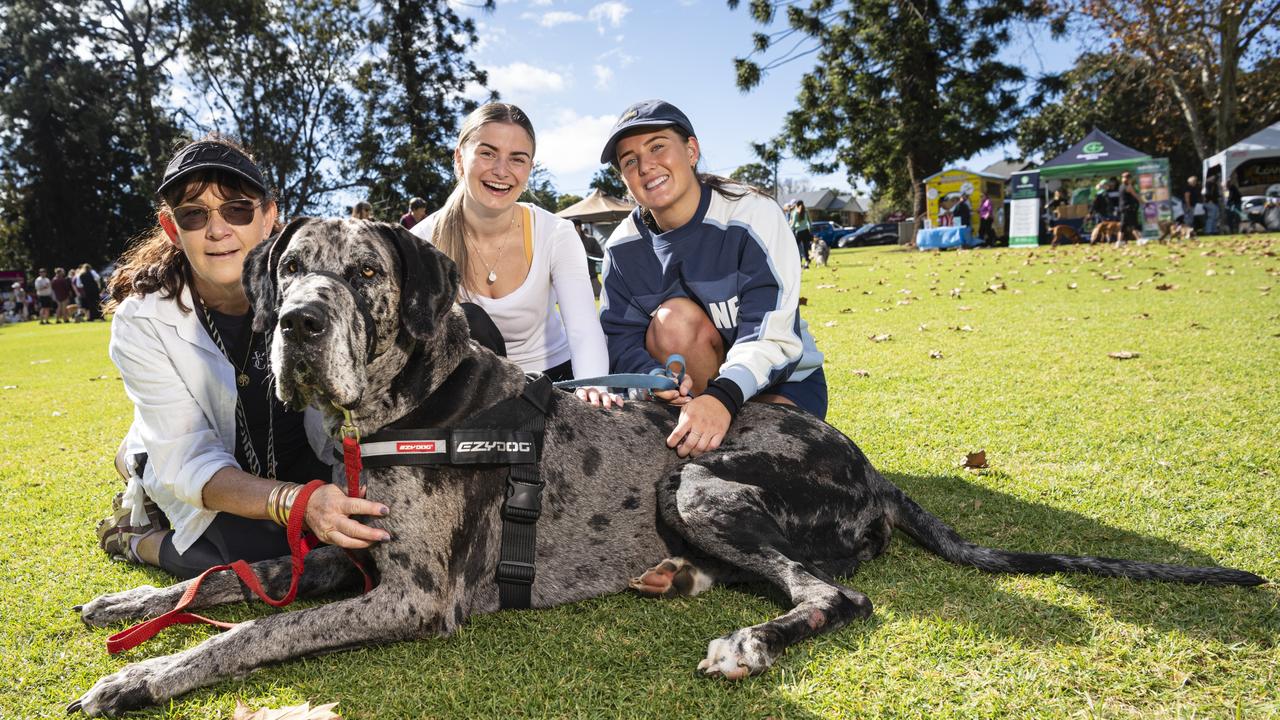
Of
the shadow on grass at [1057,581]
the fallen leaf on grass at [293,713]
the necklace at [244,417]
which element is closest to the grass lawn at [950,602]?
the shadow on grass at [1057,581]

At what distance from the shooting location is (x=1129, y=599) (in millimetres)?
2758

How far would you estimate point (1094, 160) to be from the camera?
27.5m

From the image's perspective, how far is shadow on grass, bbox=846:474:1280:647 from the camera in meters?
2.59

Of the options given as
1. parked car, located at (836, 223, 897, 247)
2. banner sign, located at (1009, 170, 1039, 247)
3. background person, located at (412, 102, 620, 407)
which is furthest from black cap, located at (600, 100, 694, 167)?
parked car, located at (836, 223, 897, 247)

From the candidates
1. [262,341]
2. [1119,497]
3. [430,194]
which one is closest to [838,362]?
[1119,497]

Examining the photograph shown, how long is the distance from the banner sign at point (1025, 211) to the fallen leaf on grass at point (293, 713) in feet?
90.9

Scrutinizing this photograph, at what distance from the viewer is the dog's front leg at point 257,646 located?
238cm

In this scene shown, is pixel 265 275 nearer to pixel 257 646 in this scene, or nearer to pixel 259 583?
pixel 259 583

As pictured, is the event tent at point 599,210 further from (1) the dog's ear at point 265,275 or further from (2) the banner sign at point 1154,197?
(1) the dog's ear at point 265,275

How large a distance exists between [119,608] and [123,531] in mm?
886

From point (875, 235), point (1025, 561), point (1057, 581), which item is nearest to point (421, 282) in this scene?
point (1025, 561)

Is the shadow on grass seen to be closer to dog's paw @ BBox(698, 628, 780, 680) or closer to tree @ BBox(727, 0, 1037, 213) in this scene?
dog's paw @ BBox(698, 628, 780, 680)

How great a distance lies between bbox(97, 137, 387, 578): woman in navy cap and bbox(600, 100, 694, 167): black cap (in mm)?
1812

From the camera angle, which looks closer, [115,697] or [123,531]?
[115,697]
